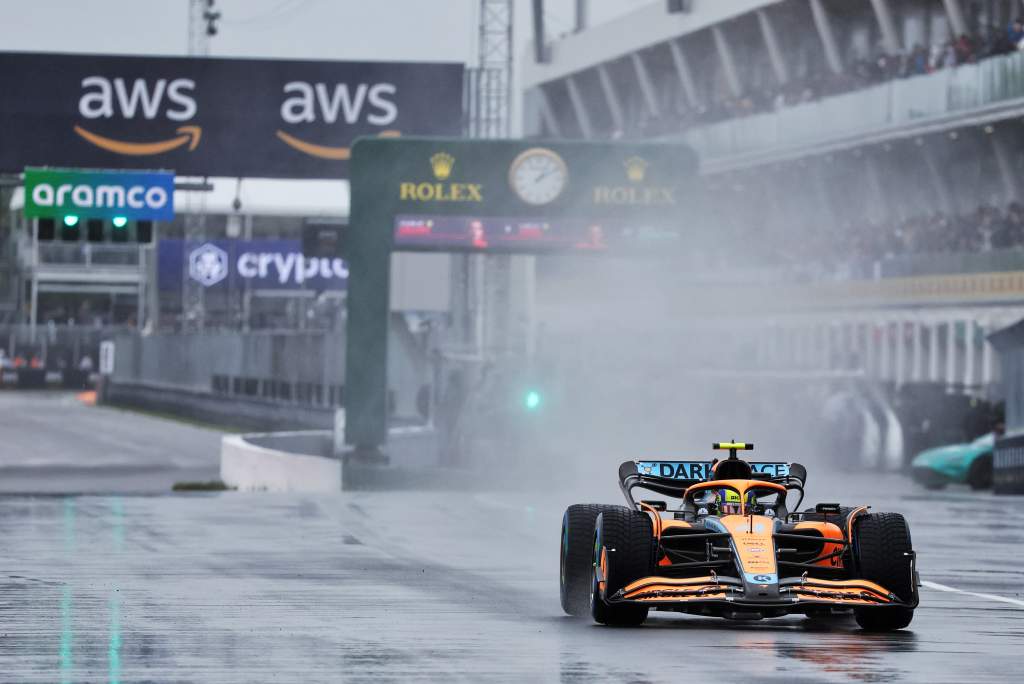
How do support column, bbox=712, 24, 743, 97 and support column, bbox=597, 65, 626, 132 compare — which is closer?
support column, bbox=712, 24, 743, 97

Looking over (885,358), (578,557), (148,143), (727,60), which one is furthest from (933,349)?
Answer: (578,557)

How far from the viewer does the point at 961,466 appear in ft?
112

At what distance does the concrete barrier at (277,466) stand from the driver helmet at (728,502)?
Answer: 63.5ft

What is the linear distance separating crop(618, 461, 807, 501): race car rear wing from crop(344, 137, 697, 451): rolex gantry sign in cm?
1992

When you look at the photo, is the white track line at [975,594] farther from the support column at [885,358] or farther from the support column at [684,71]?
the support column at [684,71]

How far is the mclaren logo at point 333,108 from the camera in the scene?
37750mm

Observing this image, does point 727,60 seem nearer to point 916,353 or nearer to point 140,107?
→ point 916,353

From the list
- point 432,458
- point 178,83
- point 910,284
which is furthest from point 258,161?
point 910,284

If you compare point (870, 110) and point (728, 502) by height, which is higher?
point (870, 110)

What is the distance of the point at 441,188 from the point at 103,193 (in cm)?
814

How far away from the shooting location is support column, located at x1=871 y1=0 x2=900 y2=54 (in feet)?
185

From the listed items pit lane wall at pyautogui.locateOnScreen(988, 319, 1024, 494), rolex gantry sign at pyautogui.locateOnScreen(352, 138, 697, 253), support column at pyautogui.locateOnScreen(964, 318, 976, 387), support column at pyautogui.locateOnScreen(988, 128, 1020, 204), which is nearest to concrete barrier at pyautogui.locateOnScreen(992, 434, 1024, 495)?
pit lane wall at pyautogui.locateOnScreen(988, 319, 1024, 494)

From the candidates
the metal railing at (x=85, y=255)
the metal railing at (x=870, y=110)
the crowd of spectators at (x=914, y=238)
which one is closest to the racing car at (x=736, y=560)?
the crowd of spectators at (x=914, y=238)

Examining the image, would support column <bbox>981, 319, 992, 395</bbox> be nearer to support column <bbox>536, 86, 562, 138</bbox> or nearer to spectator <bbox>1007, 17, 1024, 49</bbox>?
spectator <bbox>1007, 17, 1024, 49</bbox>
